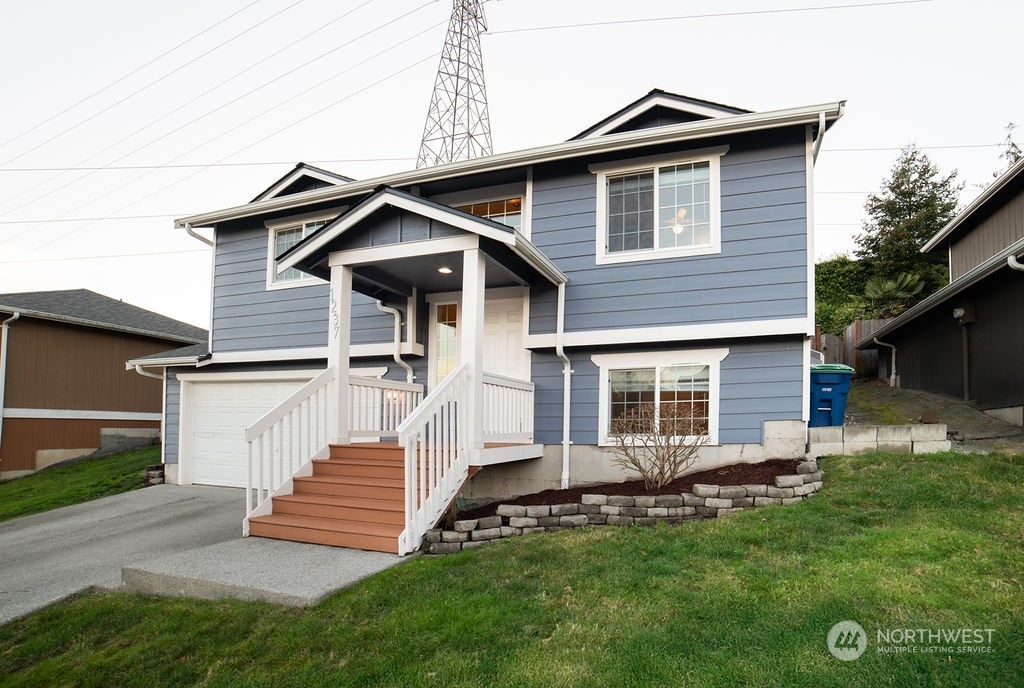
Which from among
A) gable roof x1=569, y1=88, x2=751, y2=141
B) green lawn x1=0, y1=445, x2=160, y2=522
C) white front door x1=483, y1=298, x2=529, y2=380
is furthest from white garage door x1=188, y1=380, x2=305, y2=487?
gable roof x1=569, y1=88, x2=751, y2=141

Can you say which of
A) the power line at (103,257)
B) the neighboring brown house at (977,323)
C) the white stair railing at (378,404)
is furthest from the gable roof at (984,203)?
the power line at (103,257)

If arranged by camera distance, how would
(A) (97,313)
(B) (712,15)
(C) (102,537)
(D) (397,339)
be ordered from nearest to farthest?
(C) (102,537) → (D) (397,339) → (B) (712,15) → (A) (97,313)

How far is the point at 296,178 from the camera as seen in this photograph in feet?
33.1

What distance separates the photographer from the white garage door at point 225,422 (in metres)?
9.84

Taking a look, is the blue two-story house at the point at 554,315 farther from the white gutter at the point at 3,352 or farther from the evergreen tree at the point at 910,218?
the evergreen tree at the point at 910,218

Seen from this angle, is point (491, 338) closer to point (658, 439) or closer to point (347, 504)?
point (658, 439)

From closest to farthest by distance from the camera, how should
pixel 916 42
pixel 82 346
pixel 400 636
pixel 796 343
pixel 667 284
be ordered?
pixel 400 636 < pixel 796 343 < pixel 667 284 < pixel 916 42 < pixel 82 346

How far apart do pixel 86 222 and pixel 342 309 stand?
13.1 m

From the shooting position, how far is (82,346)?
13.9m

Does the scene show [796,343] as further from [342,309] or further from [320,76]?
[320,76]

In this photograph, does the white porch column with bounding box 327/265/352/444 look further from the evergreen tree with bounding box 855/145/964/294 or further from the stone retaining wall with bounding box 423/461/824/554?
the evergreen tree with bounding box 855/145/964/294

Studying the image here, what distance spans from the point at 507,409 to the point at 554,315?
156 centimetres

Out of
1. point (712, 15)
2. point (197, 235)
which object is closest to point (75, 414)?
point (197, 235)

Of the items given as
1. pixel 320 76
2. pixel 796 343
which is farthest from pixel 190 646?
pixel 320 76
